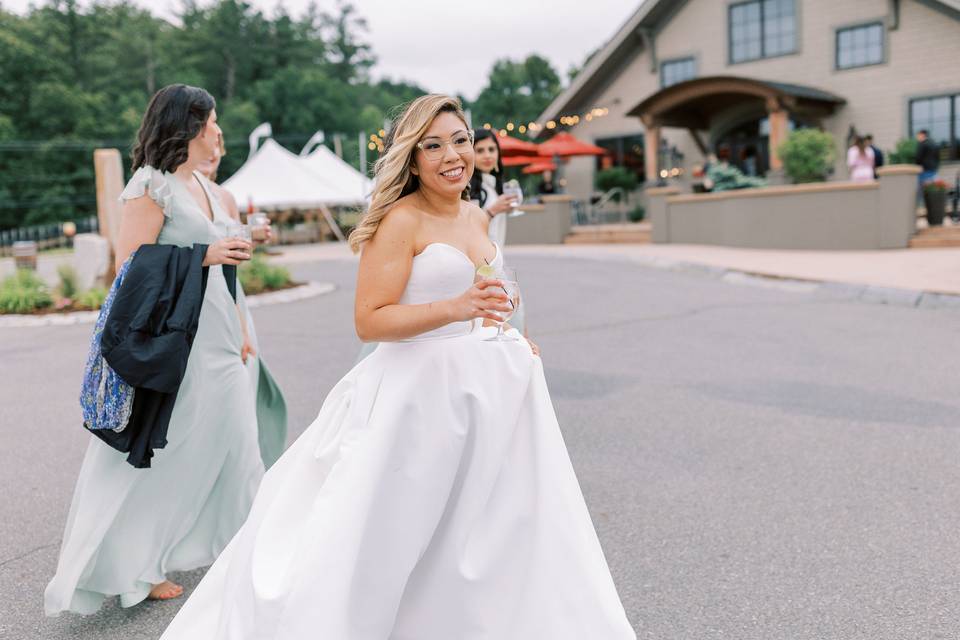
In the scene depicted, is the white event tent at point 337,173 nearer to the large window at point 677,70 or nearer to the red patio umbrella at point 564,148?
the red patio umbrella at point 564,148

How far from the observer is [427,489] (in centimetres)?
259

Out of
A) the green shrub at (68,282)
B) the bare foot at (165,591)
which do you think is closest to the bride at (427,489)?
the bare foot at (165,591)

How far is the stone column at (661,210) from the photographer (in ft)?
72.1

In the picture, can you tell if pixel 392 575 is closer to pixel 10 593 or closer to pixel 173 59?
pixel 10 593

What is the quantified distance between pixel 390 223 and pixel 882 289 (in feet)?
35.3

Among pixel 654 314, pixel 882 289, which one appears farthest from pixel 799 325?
pixel 882 289

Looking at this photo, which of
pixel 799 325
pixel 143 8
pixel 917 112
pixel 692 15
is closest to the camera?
pixel 799 325

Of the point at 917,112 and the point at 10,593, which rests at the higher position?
the point at 917,112

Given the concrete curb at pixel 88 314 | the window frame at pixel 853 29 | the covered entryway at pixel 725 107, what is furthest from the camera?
the window frame at pixel 853 29

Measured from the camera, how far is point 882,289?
11.9m

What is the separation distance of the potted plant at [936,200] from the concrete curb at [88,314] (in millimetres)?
12055

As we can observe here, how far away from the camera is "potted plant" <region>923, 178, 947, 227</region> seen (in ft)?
59.3

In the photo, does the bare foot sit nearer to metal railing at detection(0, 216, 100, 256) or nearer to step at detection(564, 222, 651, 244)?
step at detection(564, 222, 651, 244)

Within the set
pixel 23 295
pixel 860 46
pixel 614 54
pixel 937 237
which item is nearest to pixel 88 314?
pixel 23 295
